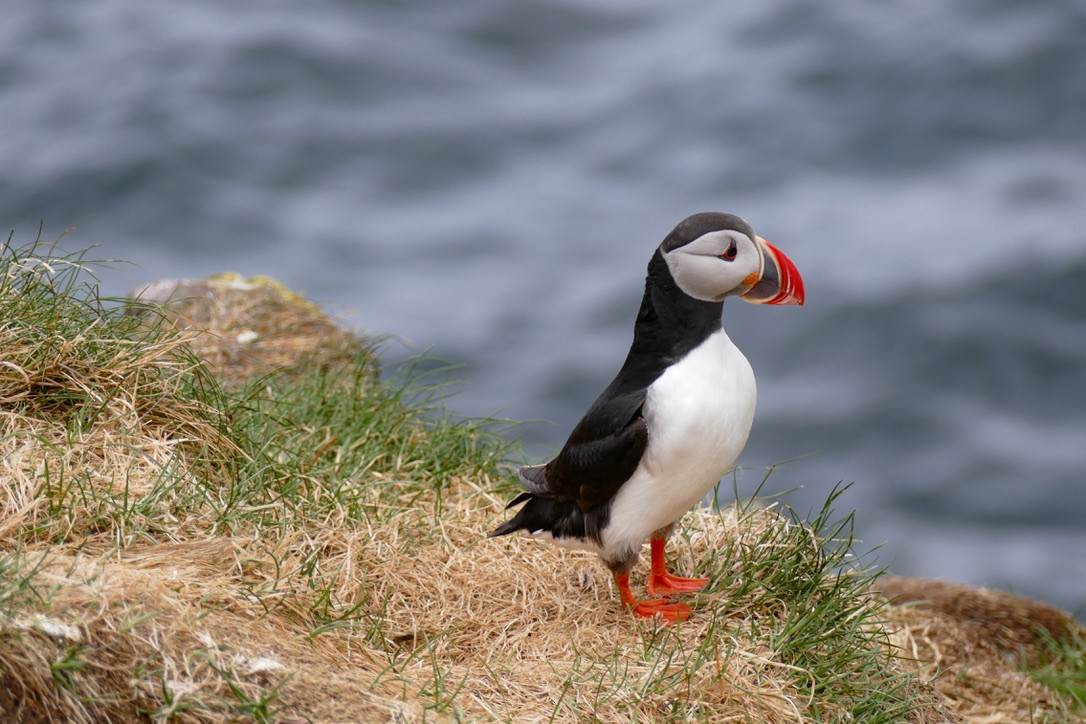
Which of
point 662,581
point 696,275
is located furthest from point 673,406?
point 662,581

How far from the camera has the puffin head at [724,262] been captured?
4.02 m

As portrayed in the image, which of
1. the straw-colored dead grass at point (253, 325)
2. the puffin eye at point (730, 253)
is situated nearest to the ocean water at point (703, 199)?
the straw-colored dead grass at point (253, 325)

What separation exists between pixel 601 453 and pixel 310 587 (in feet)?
3.42

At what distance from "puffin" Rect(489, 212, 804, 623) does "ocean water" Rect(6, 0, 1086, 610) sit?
831 centimetres

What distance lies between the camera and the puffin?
401 cm

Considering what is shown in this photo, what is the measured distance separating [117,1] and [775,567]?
56.1 feet

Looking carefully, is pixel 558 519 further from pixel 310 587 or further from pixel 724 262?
pixel 724 262

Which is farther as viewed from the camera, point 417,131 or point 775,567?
point 417,131

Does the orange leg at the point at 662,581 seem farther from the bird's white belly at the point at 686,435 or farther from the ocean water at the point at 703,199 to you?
the ocean water at the point at 703,199

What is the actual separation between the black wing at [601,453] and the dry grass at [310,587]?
1.50 feet

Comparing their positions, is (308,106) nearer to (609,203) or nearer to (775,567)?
(609,203)

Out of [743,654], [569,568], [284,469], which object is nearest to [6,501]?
[284,469]

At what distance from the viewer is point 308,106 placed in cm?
1759

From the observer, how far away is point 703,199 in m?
16.1
